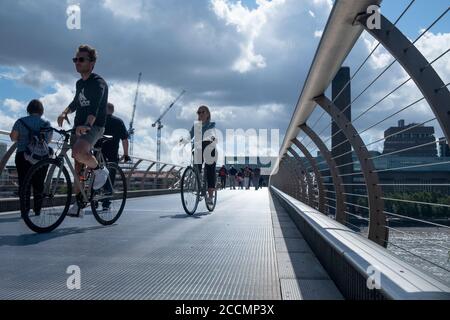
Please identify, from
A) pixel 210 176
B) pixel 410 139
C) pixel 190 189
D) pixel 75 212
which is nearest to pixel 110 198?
pixel 75 212

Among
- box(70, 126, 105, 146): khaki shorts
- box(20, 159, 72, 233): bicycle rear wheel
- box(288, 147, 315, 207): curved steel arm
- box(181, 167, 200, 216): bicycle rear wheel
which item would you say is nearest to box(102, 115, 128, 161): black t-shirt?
box(181, 167, 200, 216): bicycle rear wheel

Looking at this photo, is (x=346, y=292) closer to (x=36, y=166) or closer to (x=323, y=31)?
(x=323, y=31)

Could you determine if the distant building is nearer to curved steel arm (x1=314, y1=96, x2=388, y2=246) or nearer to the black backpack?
curved steel arm (x1=314, y1=96, x2=388, y2=246)

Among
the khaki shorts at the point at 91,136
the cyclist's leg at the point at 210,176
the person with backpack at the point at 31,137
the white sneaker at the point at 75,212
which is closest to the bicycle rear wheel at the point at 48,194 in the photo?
the white sneaker at the point at 75,212

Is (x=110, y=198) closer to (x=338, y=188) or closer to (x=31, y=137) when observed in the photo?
(x=31, y=137)

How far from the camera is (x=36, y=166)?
3.92 meters

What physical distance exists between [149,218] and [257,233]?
1734mm

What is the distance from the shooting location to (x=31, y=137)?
527cm

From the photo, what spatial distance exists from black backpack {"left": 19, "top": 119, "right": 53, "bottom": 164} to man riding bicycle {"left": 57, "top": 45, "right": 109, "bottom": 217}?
0.71m

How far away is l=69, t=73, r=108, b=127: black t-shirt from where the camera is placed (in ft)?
14.7

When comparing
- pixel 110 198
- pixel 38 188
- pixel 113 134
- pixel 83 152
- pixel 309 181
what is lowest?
pixel 110 198

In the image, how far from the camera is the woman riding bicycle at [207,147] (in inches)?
281

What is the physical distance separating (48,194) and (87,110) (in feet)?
2.87
